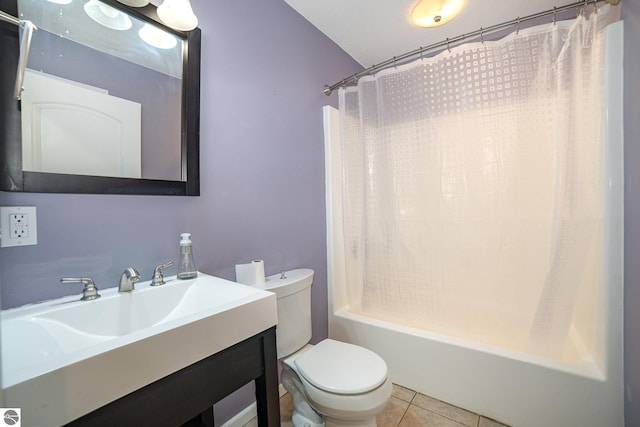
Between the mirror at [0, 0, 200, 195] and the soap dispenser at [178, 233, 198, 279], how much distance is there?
220 millimetres

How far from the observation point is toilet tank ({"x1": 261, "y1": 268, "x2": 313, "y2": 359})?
1.28 meters

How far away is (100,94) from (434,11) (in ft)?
5.82

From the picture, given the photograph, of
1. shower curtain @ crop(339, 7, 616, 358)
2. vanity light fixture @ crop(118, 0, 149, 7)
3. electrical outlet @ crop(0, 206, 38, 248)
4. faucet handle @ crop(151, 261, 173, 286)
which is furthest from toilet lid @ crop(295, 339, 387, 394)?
vanity light fixture @ crop(118, 0, 149, 7)

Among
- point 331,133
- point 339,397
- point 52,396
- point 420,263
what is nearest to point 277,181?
point 331,133

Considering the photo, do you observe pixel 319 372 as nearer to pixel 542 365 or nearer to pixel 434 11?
pixel 542 365

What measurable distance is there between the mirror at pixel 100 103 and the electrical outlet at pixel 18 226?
0.07 m

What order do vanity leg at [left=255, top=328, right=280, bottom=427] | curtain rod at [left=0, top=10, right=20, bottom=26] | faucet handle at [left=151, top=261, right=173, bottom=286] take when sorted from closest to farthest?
curtain rod at [left=0, top=10, right=20, bottom=26]
vanity leg at [left=255, top=328, right=280, bottom=427]
faucet handle at [left=151, top=261, right=173, bottom=286]

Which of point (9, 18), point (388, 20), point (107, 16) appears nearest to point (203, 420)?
point (9, 18)

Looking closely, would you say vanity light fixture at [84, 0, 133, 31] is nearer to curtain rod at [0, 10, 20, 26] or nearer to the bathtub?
curtain rod at [0, 10, 20, 26]

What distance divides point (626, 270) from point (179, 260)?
1.87 metres

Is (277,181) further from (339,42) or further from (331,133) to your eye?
(339,42)

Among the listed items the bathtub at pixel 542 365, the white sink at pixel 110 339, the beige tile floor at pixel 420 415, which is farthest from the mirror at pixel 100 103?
the bathtub at pixel 542 365

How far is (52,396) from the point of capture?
1.57 ft

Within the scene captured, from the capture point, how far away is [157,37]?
109cm
